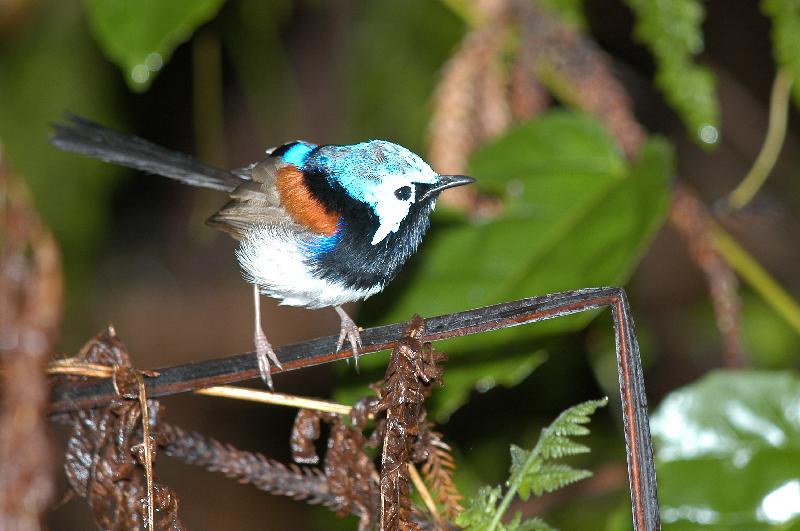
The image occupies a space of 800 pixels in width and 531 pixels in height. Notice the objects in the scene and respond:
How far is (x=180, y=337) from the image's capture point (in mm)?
8609

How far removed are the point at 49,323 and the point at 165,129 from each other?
5.21m

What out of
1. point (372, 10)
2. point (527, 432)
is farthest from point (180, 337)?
point (527, 432)

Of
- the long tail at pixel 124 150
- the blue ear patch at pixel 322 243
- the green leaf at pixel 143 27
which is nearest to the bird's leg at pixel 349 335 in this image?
the blue ear patch at pixel 322 243

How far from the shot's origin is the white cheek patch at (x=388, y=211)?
121 inches

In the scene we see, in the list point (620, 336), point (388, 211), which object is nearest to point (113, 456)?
point (388, 211)

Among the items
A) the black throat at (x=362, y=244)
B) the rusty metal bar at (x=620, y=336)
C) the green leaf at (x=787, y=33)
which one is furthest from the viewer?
the green leaf at (x=787, y=33)

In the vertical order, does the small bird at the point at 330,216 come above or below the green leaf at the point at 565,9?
below

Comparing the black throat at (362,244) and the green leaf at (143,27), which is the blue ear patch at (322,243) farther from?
the green leaf at (143,27)

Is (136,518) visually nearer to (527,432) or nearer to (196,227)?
(527,432)

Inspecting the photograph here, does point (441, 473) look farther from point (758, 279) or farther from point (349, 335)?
point (758, 279)

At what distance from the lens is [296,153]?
134 inches

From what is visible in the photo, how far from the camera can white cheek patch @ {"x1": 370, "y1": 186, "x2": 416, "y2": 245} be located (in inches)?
121

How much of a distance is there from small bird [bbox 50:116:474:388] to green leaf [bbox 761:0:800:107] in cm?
192

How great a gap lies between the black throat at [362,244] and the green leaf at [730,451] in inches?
51.9
